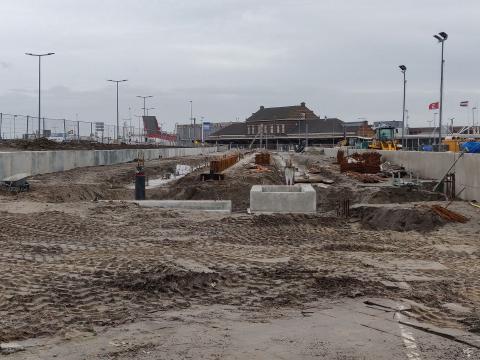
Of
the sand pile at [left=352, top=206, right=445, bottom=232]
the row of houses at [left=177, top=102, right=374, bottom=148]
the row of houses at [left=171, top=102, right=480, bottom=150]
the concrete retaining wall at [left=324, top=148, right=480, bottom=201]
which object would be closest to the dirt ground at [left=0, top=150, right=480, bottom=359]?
the sand pile at [left=352, top=206, right=445, bottom=232]

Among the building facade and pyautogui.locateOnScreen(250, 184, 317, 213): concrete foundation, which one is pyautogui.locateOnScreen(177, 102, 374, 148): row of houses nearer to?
the building facade

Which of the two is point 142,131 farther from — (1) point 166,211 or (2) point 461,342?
(2) point 461,342

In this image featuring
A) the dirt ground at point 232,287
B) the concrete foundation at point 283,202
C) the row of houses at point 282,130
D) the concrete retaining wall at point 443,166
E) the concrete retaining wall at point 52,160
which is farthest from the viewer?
the row of houses at point 282,130

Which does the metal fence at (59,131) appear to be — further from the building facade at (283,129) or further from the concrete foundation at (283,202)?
the building facade at (283,129)

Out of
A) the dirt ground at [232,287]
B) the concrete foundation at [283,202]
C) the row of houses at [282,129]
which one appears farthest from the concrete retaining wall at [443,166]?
the row of houses at [282,129]

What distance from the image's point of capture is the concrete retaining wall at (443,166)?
1820cm

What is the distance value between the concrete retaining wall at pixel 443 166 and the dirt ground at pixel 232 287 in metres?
2.72

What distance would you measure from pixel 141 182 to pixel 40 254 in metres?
11.9

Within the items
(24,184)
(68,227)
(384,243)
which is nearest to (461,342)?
(384,243)

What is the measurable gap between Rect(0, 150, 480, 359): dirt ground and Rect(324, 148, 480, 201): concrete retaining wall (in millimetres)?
2723

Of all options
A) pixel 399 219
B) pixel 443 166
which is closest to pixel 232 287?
pixel 399 219

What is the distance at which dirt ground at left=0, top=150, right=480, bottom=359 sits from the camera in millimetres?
5578

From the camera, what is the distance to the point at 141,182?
22.0 metres

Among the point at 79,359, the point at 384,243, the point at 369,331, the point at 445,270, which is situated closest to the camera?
the point at 79,359
